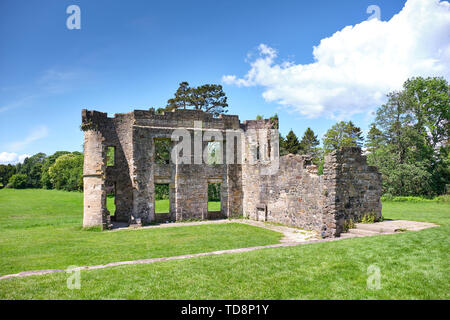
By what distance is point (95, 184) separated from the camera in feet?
51.5

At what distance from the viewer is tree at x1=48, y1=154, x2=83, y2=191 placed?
197ft

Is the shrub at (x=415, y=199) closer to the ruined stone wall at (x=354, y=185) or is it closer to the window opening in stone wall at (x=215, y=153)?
the window opening in stone wall at (x=215, y=153)

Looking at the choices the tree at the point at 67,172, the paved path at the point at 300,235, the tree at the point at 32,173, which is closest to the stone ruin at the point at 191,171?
the paved path at the point at 300,235

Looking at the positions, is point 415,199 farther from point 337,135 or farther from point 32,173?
point 32,173

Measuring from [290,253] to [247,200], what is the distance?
11.6 m

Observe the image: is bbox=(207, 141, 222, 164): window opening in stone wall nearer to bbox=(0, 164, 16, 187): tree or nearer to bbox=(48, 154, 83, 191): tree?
bbox=(48, 154, 83, 191): tree

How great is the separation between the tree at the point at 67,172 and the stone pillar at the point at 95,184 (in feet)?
158

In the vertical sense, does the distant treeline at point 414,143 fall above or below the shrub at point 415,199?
above

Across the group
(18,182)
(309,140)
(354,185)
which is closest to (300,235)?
(354,185)

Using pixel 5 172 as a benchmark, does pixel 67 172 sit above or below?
below

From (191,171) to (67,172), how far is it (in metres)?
57.1

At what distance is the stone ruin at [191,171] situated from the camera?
594 inches

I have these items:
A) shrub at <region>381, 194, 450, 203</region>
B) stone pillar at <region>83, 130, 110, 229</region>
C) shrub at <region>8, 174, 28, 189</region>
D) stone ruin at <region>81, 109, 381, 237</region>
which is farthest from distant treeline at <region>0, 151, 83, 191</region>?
shrub at <region>381, 194, 450, 203</region>
